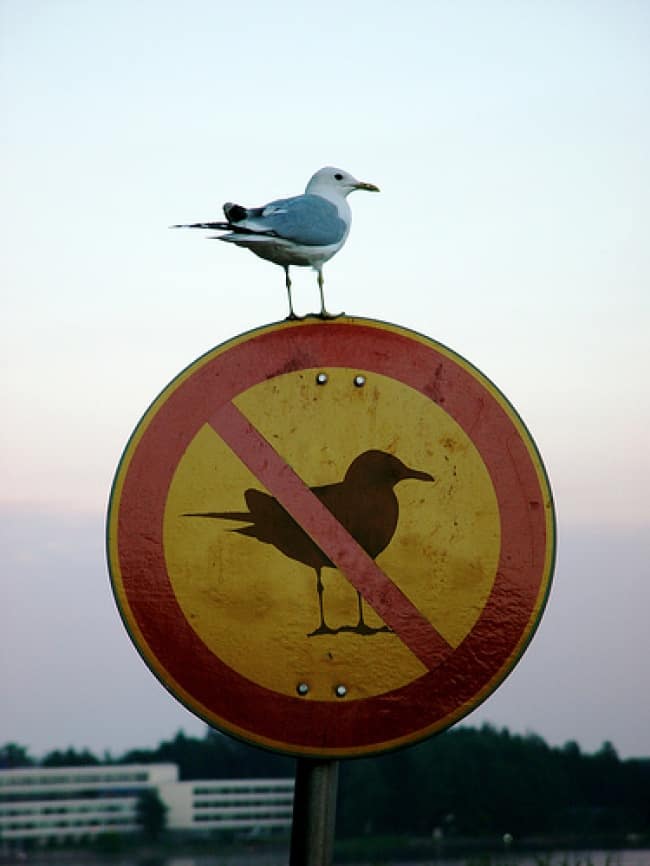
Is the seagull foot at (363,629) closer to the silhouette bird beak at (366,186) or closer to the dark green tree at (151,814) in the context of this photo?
the silhouette bird beak at (366,186)

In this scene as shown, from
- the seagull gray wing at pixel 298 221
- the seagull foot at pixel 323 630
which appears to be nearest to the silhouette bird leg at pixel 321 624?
the seagull foot at pixel 323 630

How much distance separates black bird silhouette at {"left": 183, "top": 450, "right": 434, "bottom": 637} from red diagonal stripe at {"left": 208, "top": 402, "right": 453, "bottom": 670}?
1cm

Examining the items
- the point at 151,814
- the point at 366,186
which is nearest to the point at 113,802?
the point at 151,814

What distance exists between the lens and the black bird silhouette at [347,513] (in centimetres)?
233

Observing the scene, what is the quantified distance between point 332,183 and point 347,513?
27.2 inches

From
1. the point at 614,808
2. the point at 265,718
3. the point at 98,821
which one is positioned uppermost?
the point at 98,821

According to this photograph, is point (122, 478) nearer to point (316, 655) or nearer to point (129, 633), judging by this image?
point (129, 633)

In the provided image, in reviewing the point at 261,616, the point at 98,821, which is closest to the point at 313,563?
the point at 261,616

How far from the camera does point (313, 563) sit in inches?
91.2

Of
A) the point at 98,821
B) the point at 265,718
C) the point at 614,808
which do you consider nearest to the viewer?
the point at 265,718

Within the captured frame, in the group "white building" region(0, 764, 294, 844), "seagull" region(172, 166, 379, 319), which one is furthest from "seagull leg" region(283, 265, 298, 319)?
"white building" region(0, 764, 294, 844)

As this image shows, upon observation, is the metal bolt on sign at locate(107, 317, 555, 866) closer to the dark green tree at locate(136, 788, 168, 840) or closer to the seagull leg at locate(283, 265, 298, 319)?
the seagull leg at locate(283, 265, 298, 319)

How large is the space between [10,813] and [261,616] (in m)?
62.8

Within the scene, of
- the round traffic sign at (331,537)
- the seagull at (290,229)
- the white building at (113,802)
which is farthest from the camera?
the white building at (113,802)
